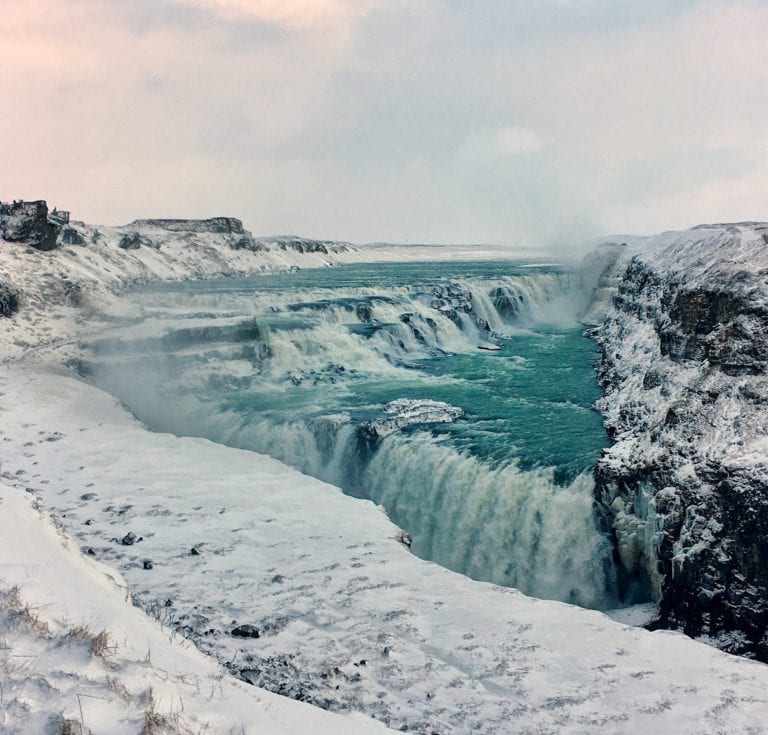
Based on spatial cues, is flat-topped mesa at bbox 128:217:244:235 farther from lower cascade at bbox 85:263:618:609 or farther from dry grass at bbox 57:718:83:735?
dry grass at bbox 57:718:83:735

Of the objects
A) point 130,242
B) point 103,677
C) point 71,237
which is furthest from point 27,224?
point 103,677

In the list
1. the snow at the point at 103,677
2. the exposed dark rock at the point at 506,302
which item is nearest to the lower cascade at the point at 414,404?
the exposed dark rock at the point at 506,302

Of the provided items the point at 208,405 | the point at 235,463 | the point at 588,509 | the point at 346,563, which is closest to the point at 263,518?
the point at 346,563

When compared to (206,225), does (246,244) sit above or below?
below

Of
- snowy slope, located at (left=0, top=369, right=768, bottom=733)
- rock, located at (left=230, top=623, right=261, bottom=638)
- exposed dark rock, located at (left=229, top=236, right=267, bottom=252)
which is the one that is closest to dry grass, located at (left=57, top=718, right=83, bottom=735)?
snowy slope, located at (left=0, top=369, right=768, bottom=733)

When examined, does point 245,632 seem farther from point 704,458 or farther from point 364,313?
point 364,313

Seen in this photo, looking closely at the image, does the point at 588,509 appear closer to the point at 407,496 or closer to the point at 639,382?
the point at 407,496

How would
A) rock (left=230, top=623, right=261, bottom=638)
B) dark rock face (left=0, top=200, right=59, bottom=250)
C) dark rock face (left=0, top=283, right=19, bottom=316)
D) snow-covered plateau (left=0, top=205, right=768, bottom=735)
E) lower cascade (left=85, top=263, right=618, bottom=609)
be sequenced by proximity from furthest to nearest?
1. dark rock face (left=0, top=200, right=59, bottom=250)
2. dark rock face (left=0, top=283, right=19, bottom=316)
3. lower cascade (left=85, top=263, right=618, bottom=609)
4. rock (left=230, top=623, right=261, bottom=638)
5. snow-covered plateau (left=0, top=205, right=768, bottom=735)
